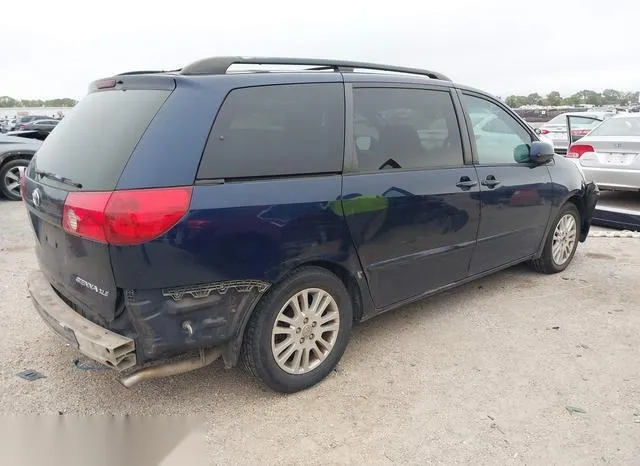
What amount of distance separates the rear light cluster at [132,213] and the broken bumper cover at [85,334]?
47cm

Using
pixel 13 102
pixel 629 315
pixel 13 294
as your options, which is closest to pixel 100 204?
pixel 13 294

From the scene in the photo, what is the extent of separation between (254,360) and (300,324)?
33cm

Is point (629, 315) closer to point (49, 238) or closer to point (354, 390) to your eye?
point (354, 390)

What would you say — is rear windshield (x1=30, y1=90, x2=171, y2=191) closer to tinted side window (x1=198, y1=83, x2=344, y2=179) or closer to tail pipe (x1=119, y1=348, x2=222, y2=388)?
tinted side window (x1=198, y1=83, x2=344, y2=179)

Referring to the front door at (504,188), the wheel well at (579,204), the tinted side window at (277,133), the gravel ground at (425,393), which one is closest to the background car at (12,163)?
the gravel ground at (425,393)

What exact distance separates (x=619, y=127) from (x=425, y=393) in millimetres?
6952

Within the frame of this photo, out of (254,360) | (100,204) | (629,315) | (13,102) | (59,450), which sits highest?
(13,102)

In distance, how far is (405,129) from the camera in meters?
3.49

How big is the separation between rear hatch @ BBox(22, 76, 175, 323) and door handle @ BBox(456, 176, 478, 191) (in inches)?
82.2

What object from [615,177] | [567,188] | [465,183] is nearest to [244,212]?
[465,183]

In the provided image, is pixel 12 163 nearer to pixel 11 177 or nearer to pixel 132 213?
pixel 11 177

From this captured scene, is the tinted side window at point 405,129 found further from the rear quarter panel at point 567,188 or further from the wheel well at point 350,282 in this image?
the rear quarter panel at point 567,188

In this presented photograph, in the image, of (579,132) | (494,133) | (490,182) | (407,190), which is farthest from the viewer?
(579,132)

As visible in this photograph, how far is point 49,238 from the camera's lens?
289 cm
